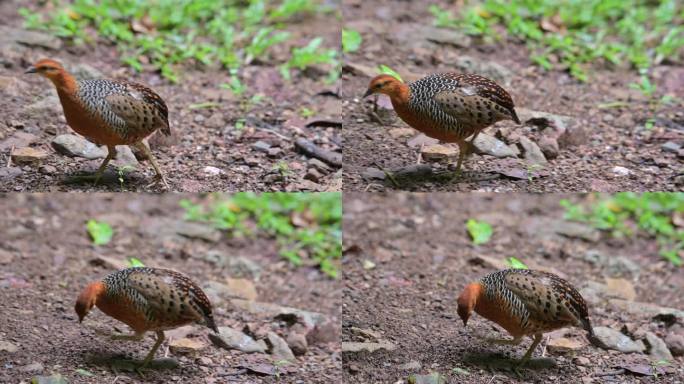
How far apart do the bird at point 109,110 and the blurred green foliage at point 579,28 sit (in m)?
3.29

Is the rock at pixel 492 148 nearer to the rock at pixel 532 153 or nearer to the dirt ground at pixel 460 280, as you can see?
A: the rock at pixel 532 153

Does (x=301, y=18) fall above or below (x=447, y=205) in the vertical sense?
above

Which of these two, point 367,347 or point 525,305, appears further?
point 367,347

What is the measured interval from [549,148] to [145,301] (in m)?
3.07

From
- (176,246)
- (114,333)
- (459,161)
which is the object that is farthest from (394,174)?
(176,246)

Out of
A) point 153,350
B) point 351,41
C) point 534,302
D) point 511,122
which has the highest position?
point 351,41

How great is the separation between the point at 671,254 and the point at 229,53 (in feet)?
14.8

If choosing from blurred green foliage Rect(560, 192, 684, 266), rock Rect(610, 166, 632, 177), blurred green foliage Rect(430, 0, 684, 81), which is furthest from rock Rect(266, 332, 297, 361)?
blurred green foliage Rect(560, 192, 684, 266)

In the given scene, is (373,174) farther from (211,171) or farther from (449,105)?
(211,171)

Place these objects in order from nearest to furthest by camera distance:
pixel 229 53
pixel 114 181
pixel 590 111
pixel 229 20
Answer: pixel 114 181 → pixel 590 111 → pixel 229 53 → pixel 229 20

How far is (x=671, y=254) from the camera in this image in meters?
9.36

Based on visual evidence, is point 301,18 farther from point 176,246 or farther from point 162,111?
point 162,111

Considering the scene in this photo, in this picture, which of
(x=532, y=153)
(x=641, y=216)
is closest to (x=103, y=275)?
(x=532, y=153)

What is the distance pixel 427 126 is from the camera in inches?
269
